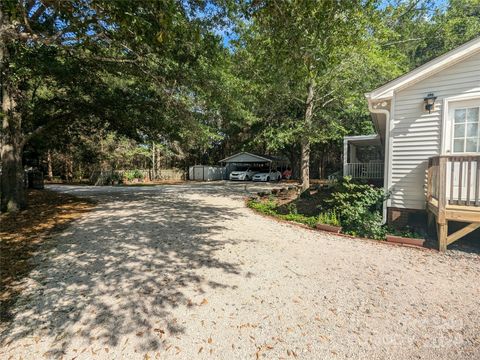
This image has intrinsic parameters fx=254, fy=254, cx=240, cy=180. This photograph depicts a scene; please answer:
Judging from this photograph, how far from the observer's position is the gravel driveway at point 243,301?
2412 millimetres

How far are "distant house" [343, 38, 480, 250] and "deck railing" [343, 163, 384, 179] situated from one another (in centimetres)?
701

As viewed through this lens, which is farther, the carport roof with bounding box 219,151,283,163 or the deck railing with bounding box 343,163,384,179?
the carport roof with bounding box 219,151,283,163

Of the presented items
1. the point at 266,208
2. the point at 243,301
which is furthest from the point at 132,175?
the point at 243,301

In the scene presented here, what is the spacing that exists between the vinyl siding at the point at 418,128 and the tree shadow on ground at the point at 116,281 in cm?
473

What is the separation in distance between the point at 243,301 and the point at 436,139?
5724mm

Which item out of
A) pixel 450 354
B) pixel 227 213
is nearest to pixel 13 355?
pixel 450 354

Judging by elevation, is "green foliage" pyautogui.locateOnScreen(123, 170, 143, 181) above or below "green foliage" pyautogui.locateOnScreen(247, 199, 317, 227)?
above

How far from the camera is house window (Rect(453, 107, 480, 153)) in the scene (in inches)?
214

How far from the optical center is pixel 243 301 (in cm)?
317

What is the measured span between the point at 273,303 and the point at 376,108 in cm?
604

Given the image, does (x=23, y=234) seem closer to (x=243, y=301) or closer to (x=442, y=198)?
(x=243, y=301)

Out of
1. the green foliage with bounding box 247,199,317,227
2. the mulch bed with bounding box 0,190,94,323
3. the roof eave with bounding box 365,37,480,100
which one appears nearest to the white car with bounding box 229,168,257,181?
the green foliage with bounding box 247,199,317,227

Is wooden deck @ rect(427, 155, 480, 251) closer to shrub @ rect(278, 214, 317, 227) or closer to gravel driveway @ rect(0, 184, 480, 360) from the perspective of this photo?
gravel driveway @ rect(0, 184, 480, 360)

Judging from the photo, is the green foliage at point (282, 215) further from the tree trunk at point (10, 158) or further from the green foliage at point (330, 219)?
the tree trunk at point (10, 158)
